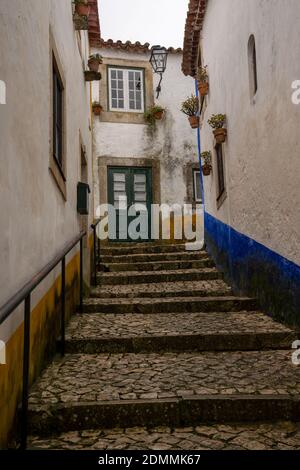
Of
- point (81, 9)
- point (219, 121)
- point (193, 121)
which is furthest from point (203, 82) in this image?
point (81, 9)

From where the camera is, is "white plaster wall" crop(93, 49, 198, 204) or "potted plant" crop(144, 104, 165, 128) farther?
"potted plant" crop(144, 104, 165, 128)

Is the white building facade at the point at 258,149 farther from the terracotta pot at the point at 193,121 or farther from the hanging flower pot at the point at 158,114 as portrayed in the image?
the hanging flower pot at the point at 158,114

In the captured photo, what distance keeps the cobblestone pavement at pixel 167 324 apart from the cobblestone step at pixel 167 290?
0.69 metres

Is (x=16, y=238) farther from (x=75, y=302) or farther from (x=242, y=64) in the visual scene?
(x=242, y=64)

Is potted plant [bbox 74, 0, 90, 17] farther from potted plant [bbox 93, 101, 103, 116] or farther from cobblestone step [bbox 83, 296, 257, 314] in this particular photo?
potted plant [bbox 93, 101, 103, 116]

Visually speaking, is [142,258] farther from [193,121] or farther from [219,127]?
[193,121]

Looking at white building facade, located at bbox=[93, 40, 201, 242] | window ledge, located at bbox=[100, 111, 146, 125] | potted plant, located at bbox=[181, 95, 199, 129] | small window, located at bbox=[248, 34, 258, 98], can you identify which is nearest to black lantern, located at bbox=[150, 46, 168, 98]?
white building facade, located at bbox=[93, 40, 201, 242]

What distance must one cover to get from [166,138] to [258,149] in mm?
6775

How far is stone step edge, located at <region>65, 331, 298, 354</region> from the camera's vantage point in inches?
166

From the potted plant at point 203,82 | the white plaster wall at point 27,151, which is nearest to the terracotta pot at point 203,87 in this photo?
the potted plant at point 203,82

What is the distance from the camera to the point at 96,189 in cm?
1111

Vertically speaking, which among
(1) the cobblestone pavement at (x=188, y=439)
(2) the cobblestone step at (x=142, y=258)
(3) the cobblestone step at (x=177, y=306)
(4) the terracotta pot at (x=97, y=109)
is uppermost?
(4) the terracotta pot at (x=97, y=109)

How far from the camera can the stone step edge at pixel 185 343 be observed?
4.23 metres

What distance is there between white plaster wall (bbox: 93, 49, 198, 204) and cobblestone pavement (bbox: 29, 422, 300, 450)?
8.98 metres
